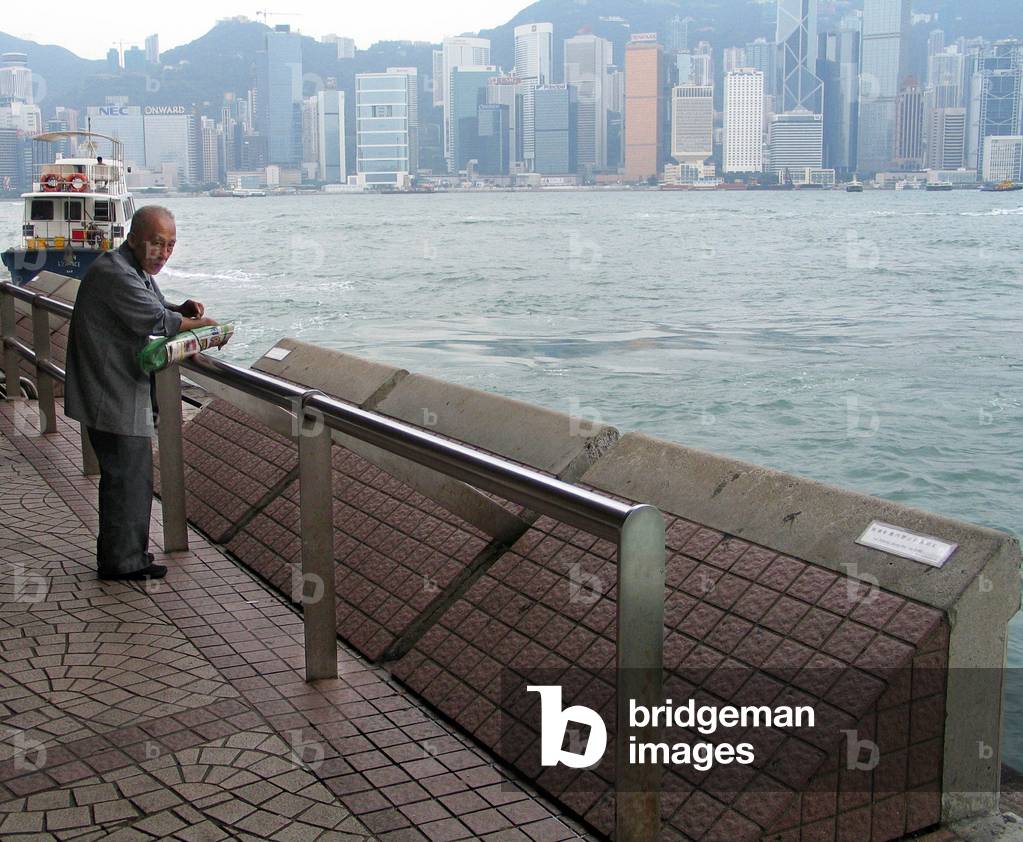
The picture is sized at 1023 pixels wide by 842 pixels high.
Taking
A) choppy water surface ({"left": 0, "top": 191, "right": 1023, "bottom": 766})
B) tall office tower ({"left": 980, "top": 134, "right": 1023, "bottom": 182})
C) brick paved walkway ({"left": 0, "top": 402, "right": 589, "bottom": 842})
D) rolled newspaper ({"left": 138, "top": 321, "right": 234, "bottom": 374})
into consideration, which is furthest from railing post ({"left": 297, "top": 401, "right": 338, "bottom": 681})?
tall office tower ({"left": 980, "top": 134, "right": 1023, "bottom": 182})

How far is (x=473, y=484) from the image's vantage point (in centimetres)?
298

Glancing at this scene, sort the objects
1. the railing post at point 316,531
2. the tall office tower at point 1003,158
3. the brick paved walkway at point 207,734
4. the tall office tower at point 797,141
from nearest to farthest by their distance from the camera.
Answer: the brick paved walkway at point 207,734 < the railing post at point 316,531 < the tall office tower at point 1003,158 < the tall office tower at point 797,141

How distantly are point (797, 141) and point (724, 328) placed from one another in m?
143

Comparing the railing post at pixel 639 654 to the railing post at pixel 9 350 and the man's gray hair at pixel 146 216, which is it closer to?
the man's gray hair at pixel 146 216

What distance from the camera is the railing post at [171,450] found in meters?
5.06

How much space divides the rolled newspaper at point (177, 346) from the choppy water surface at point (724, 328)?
4.82m

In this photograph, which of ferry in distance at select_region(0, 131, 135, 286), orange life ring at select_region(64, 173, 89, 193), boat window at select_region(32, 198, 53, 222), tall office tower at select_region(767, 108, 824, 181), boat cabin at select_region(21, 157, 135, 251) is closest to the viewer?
ferry in distance at select_region(0, 131, 135, 286)

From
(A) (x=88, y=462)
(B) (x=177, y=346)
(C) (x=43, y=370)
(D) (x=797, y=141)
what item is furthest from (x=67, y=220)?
(D) (x=797, y=141)

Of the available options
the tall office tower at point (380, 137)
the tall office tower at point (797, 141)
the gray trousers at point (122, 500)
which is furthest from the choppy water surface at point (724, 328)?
the tall office tower at point (380, 137)

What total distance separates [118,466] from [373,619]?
1.25m

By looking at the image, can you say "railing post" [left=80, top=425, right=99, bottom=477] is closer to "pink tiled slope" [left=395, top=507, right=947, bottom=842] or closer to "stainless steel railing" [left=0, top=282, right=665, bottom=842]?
"stainless steel railing" [left=0, top=282, right=665, bottom=842]

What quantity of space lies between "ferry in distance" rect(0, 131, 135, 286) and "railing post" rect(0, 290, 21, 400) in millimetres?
27543

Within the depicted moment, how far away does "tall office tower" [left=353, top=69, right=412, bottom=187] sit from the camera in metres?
184

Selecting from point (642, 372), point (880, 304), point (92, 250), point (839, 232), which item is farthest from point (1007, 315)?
point (839, 232)
